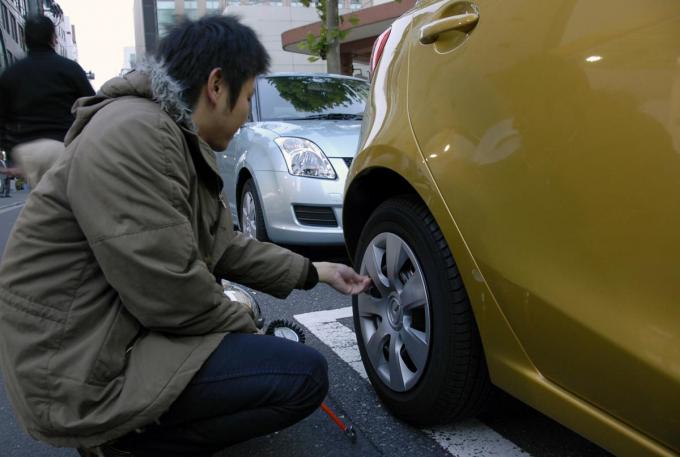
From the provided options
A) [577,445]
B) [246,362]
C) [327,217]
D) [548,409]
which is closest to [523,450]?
[577,445]

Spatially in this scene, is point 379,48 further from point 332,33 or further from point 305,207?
point 332,33

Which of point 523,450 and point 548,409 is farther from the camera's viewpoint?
point 523,450

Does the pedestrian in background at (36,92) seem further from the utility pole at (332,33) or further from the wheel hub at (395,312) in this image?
the utility pole at (332,33)

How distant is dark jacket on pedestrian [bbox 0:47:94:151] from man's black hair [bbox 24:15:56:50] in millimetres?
37

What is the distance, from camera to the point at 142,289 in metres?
1.27

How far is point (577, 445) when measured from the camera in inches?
72.7

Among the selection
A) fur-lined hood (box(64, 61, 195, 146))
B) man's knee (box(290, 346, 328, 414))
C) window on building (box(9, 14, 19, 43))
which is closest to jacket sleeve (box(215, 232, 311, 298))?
man's knee (box(290, 346, 328, 414))

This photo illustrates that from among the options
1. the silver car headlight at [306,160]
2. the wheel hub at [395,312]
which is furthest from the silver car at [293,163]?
the wheel hub at [395,312]

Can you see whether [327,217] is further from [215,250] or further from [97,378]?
[97,378]

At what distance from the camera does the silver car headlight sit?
3887 mm

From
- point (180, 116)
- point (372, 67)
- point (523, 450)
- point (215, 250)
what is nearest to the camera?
point (180, 116)

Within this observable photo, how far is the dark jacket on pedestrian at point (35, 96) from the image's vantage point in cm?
354

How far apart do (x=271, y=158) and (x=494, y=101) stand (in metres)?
2.74

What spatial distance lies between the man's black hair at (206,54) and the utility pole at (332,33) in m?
7.57
